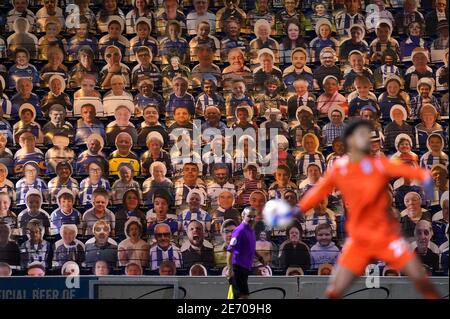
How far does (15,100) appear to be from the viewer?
12.5 metres

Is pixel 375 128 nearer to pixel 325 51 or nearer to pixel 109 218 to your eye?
pixel 325 51

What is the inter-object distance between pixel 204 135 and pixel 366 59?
88.7 inches

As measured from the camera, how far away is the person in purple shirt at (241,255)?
9930 mm

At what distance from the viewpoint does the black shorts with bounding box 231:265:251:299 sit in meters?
9.97

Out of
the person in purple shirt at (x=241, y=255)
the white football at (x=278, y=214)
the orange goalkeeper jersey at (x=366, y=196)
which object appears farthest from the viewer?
the person in purple shirt at (x=241, y=255)

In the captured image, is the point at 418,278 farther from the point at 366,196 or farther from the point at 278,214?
the point at 278,214

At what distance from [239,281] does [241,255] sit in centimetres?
26

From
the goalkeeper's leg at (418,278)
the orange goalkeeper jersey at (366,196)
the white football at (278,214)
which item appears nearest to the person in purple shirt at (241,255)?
the white football at (278,214)

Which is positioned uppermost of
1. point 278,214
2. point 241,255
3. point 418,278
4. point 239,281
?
point 241,255

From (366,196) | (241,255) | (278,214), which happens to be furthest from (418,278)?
(241,255)

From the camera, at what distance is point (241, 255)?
995 centimetres

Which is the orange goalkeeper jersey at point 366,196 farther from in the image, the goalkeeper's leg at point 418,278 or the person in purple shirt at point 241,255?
the person in purple shirt at point 241,255

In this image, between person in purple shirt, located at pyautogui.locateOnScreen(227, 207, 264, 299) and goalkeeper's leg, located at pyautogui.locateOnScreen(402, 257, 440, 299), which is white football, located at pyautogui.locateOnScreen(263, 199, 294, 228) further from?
person in purple shirt, located at pyautogui.locateOnScreen(227, 207, 264, 299)
